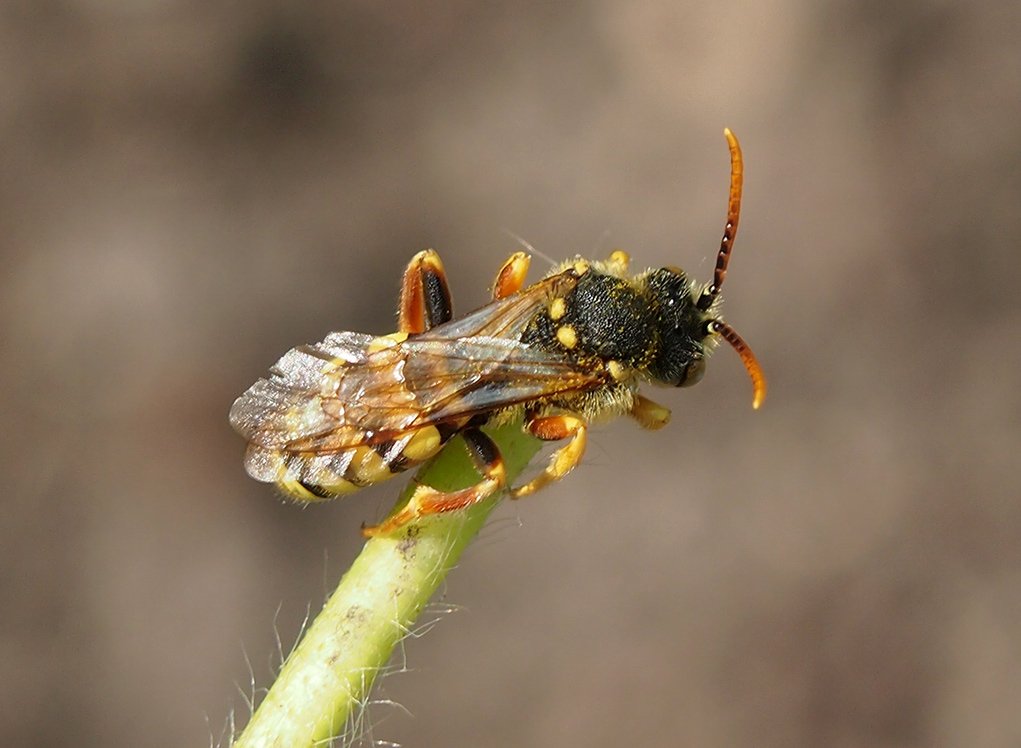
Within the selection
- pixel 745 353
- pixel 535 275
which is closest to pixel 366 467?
pixel 745 353

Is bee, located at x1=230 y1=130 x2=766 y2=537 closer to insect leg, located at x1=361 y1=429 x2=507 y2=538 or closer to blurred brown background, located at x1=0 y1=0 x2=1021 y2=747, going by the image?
insect leg, located at x1=361 y1=429 x2=507 y2=538

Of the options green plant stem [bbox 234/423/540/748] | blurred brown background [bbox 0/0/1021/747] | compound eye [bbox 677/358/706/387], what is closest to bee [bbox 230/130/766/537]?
compound eye [bbox 677/358/706/387]

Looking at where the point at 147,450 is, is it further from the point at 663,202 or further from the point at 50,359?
the point at 663,202

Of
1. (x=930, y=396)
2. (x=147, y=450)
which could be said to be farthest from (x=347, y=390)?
(x=930, y=396)

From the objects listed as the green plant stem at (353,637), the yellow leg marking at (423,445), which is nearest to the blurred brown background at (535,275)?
the yellow leg marking at (423,445)

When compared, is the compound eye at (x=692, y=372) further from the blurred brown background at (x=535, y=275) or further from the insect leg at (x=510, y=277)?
the blurred brown background at (x=535, y=275)

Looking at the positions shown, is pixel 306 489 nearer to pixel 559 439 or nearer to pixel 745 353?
pixel 559 439
